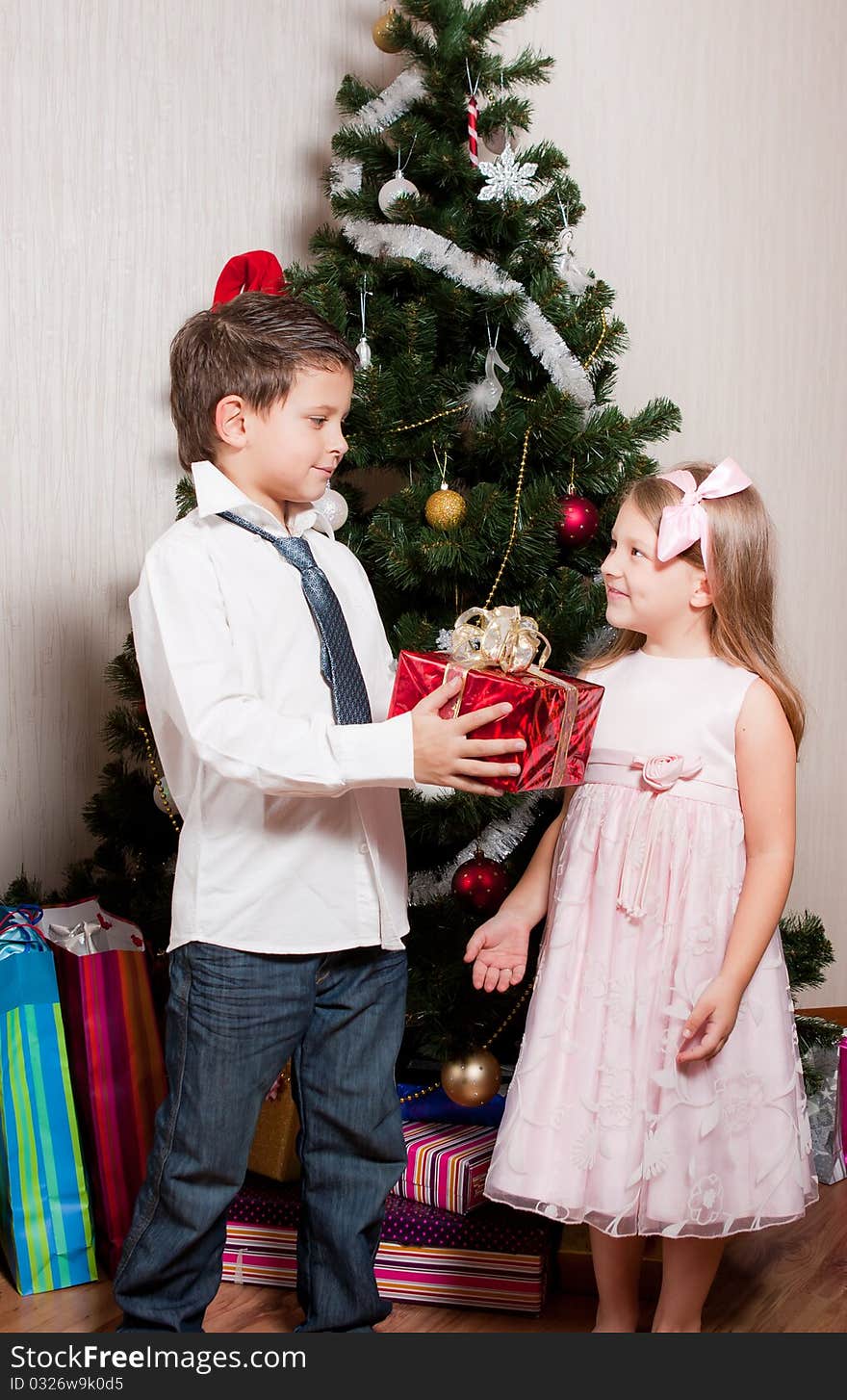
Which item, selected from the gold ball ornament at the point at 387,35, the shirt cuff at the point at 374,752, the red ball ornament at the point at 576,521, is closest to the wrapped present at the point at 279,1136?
the shirt cuff at the point at 374,752

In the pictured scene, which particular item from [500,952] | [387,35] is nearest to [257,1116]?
[500,952]

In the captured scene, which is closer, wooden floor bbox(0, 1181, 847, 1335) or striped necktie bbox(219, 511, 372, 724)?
striped necktie bbox(219, 511, 372, 724)

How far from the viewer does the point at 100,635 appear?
A: 209cm

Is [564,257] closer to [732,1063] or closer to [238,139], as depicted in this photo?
[238,139]

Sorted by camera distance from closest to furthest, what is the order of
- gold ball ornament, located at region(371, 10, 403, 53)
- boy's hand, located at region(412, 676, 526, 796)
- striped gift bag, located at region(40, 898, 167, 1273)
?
boy's hand, located at region(412, 676, 526, 796) < striped gift bag, located at region(40, 898, 167, 1273) < gold ball ornament, located at region(371, 10, 403, 53)

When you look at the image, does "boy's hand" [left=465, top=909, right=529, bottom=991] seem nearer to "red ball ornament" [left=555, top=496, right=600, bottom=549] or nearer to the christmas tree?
the christmas tree

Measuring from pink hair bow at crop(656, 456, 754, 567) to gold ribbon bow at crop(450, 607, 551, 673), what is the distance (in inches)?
8.8

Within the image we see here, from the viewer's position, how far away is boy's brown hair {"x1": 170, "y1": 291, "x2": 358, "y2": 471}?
131 centimetres

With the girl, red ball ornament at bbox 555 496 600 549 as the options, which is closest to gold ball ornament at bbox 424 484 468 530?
red ball ornament at bbox 555 496 600 549

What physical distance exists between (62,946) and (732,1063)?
92 centimetres

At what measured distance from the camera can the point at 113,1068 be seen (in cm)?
170

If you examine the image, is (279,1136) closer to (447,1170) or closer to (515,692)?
(447,1170)

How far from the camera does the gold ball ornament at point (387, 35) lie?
1793mm

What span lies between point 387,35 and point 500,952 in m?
1.32
